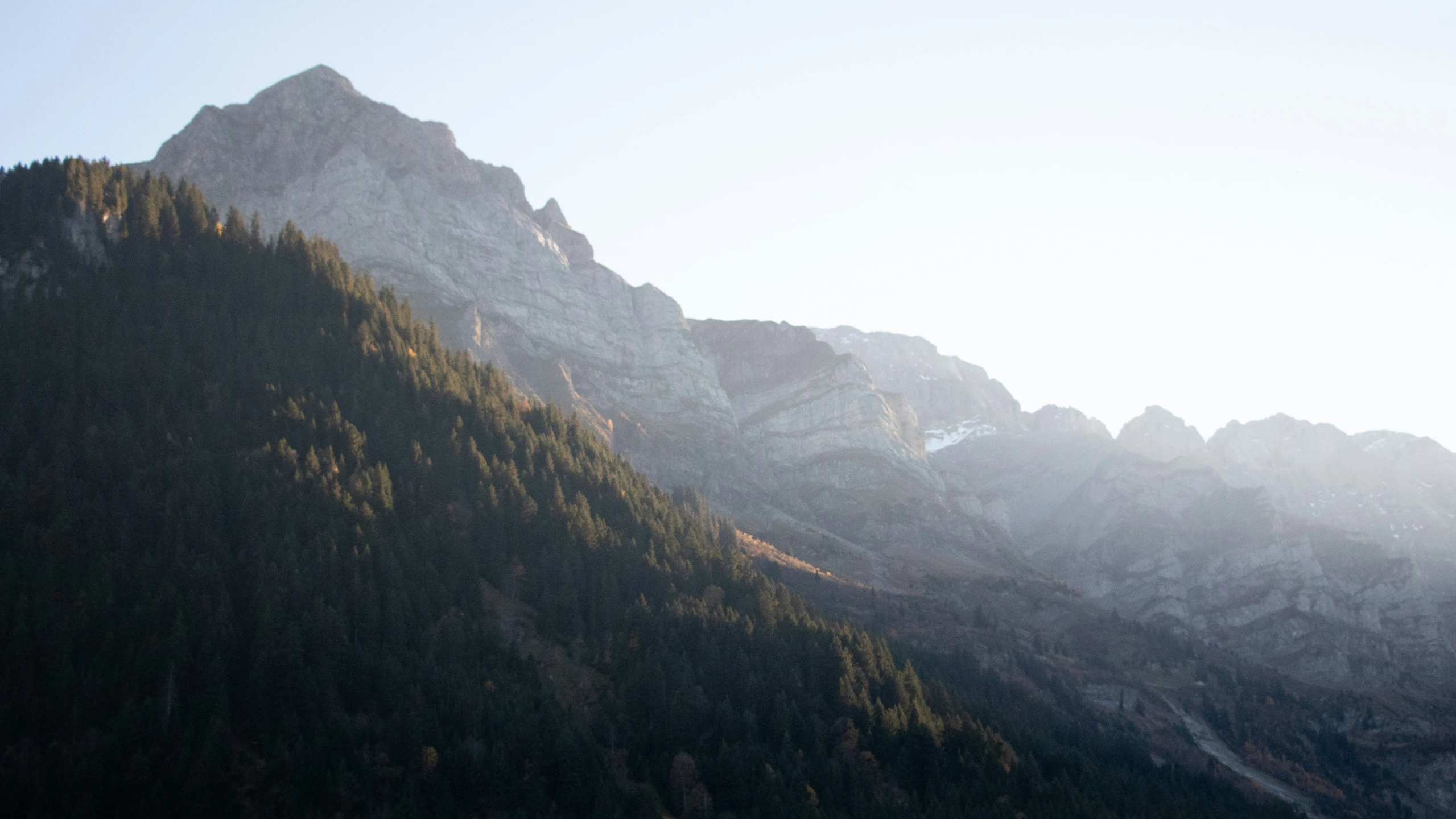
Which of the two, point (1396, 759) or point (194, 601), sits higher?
point (194, 601)

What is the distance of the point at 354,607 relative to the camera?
93375 mm

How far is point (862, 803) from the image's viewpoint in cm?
9169

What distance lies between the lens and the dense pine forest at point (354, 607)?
75750 millimetres

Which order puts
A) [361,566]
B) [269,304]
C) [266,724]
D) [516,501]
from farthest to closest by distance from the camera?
1. [269,304]
2. [516,501]
3. [361,566]
4. [266,724]

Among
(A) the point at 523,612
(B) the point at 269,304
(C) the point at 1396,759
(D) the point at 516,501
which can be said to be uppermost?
(B) the point at 269,304

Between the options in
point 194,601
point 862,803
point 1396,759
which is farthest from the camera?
point 1396,759

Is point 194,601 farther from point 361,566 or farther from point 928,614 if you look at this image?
point 928,614

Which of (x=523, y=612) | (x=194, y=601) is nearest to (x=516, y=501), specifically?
(x=523, y=612)

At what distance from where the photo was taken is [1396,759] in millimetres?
175875

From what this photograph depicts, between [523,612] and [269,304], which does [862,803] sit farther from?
[269,304]

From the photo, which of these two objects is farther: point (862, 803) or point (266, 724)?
point (862, 803)

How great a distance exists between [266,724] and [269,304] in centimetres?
7777

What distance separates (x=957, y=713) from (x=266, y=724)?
7069 cm

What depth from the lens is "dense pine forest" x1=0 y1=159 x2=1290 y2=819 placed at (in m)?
75.8
